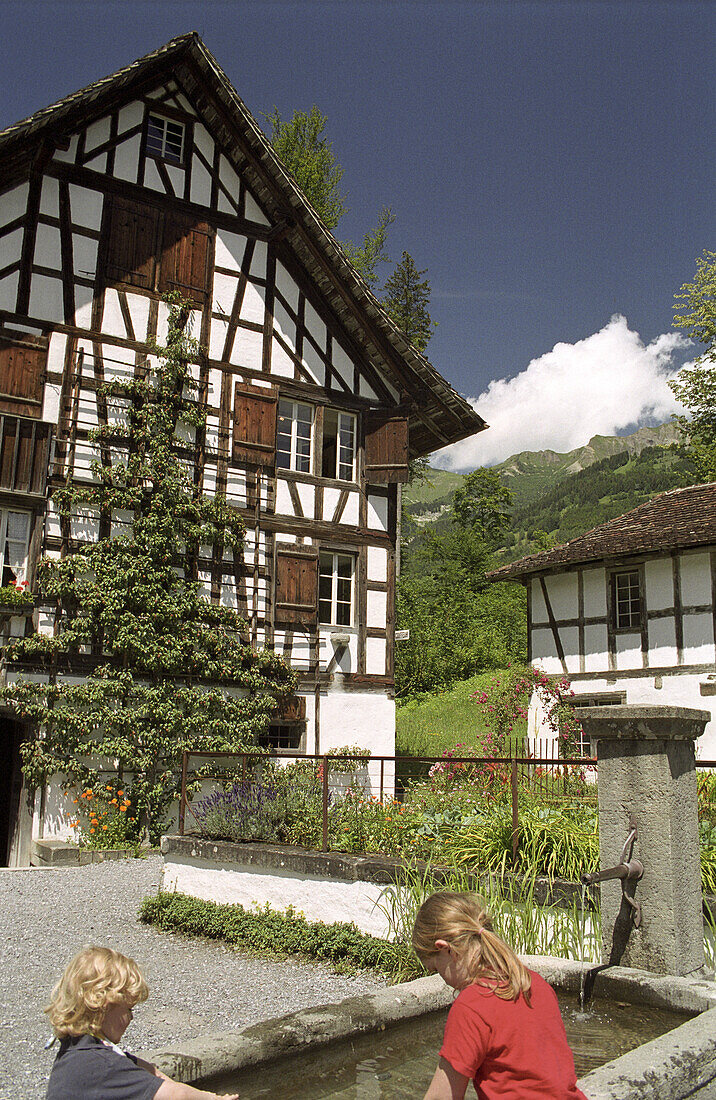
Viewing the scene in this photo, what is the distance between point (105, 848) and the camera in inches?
533

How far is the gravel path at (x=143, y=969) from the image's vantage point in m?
5.62

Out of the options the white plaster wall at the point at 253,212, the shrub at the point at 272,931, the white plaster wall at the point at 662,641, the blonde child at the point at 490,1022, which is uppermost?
the white plaster wall at the point at 253,212

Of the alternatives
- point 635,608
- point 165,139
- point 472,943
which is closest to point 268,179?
point 165,139

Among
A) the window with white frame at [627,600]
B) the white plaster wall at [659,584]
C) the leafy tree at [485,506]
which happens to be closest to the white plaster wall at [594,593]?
the window with white frame at [627,600]

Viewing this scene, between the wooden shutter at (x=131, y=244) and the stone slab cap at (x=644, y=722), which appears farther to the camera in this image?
the wooden shutter at (x=131, y=244)

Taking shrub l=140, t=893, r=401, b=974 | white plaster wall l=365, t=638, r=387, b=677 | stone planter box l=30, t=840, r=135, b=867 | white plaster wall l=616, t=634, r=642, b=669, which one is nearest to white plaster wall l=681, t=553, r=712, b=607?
white plaster wall l=616, t=634, r=642, b=669

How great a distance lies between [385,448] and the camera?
61.4 ft

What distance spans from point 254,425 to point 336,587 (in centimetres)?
355

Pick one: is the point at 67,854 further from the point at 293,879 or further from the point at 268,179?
the point at 268,179

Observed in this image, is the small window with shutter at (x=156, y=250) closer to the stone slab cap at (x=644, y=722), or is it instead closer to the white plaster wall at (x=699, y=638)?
the white plaster wall at (x=699, y=638)

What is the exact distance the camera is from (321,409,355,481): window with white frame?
728 inches

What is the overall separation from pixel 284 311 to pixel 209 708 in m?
8.00

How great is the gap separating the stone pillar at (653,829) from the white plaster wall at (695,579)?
46.6 feet

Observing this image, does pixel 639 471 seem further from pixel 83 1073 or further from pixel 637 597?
pixel 83 1073
